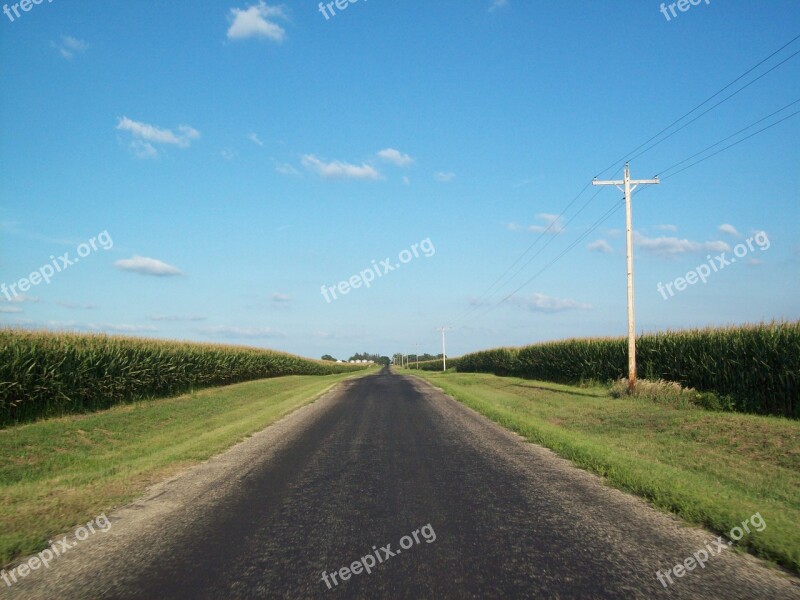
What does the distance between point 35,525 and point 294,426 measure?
914cm

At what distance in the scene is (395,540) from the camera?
219 inches

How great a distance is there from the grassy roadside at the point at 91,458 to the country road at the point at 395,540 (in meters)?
0.65

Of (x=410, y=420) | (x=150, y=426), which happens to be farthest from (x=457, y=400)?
(x=150, y=426)

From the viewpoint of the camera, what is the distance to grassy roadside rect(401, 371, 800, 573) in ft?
20.6

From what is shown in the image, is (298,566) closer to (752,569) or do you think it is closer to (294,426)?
(752,569)

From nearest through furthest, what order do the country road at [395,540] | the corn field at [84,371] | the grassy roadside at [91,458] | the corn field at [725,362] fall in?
the country road at [395,540] → the grassy roadside at [91,458] → the corn field at [84,371] → the corn field at [725,362]

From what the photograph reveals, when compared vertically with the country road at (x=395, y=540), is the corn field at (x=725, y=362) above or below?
above

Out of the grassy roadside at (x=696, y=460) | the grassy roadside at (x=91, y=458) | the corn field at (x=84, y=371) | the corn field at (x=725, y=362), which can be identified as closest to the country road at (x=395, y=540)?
the grassy roadside at (x=696, y=460)

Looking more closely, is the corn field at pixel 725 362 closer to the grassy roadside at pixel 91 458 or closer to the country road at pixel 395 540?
the country road at pixel 395 540

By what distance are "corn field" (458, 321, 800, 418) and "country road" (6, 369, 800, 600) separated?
1348cm

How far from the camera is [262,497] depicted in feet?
24.2

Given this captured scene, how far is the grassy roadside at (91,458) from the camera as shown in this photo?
6.69 m

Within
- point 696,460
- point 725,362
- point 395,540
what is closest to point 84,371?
point 395,540

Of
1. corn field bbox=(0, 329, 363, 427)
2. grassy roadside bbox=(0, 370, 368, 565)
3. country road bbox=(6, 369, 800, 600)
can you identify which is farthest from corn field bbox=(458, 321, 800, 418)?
corn field bbox=(0, 329, 363, 427)
